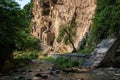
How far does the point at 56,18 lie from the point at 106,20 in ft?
133

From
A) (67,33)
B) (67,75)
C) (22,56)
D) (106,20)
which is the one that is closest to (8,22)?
(67,75)

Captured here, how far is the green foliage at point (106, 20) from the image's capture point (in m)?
30.1

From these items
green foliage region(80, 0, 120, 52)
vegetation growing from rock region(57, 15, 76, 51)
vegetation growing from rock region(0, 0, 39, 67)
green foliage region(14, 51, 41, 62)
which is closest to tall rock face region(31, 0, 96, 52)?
vegetation growing from rock region(57, 15, 76, 51)

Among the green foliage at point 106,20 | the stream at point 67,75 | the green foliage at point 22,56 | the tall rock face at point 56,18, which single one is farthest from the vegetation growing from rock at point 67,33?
the stream at point 67,75

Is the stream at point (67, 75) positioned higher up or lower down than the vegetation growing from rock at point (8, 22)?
lower down

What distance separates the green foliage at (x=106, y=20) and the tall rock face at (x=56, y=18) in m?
15.3

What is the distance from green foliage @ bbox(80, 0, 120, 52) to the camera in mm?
30078

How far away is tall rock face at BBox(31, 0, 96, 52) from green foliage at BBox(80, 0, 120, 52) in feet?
50.2

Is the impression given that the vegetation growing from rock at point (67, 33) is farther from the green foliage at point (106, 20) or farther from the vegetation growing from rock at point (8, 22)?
the vegetation growing from rock at point (8, 22)

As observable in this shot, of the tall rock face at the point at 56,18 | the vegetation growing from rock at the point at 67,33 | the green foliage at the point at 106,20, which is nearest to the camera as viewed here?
the green foliage at the point at 106,20

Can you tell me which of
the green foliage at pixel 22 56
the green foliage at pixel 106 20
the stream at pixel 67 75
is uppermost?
the green foliage at pixel 106 20

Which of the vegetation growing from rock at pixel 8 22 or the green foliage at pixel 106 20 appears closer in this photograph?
the vegetation growing from rock at pixel 8 22

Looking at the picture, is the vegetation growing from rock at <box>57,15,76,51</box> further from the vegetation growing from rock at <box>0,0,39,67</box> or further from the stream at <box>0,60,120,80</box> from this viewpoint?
the stream at <box>0,60,120,80</box>

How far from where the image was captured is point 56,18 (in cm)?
7194
